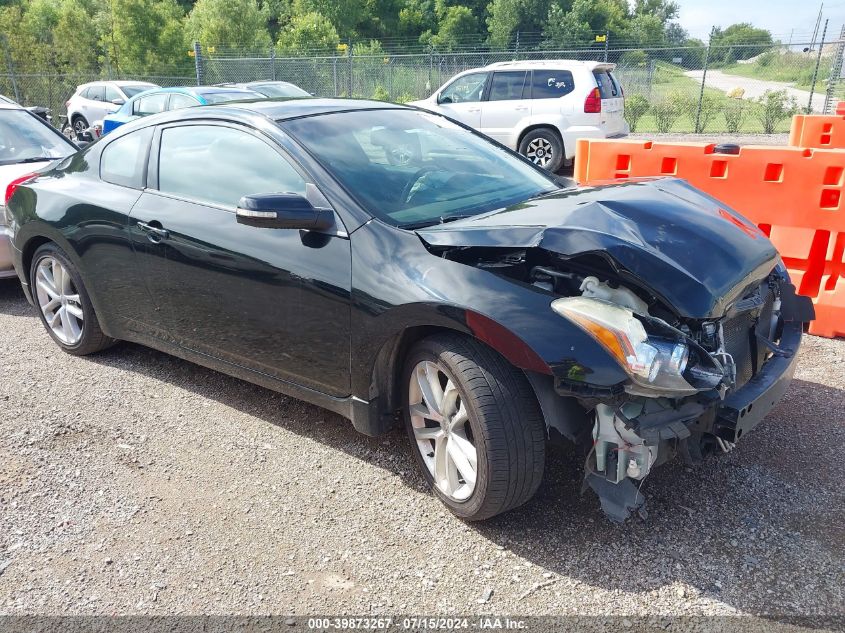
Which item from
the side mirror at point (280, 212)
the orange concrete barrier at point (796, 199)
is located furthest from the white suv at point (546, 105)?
the side mirror at point (280, 212)

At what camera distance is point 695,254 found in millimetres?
2857

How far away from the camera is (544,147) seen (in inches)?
511

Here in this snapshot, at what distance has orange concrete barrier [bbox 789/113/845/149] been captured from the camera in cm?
930

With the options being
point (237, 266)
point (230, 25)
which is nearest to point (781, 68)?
point (230, 25)

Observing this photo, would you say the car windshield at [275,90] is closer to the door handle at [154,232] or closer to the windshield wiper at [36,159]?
the windshield wiper at [36,159]

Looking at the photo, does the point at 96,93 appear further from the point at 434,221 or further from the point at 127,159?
the point at 434,221

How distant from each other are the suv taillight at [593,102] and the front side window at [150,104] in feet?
24.5

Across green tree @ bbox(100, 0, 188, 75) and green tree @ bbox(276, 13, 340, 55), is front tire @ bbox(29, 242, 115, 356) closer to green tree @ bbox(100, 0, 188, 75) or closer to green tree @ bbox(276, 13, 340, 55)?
green tree @ bbox(100, 0, 188, 75)

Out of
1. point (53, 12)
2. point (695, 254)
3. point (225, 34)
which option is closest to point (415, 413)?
point (695, 254)

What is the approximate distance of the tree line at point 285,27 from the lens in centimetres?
2756

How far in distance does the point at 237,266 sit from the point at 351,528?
1.37m

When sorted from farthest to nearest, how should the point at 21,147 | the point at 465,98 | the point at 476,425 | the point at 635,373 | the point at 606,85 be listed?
the point at 465,98 < the point at 606,85 < the point at 21,147 < the point at 476,425 < the point at 635,373

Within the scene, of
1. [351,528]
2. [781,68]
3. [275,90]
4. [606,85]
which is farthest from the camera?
[781,68]

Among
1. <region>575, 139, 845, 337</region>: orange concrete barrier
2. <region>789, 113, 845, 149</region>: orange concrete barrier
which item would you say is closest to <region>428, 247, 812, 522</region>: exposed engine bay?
<region>575, 139, 845, 337</region>: orange concrete barrier
